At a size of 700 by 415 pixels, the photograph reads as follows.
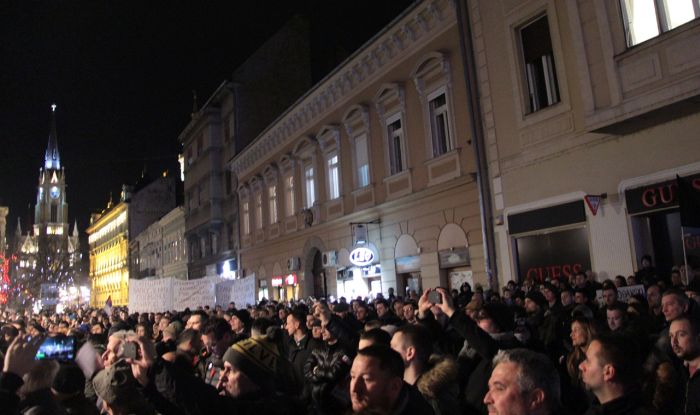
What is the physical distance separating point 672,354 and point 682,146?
24.3 ft

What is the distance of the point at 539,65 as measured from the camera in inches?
561

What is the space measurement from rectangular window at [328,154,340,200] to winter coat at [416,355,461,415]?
19453 millimetres

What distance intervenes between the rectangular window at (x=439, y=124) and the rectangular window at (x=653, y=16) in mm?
6414

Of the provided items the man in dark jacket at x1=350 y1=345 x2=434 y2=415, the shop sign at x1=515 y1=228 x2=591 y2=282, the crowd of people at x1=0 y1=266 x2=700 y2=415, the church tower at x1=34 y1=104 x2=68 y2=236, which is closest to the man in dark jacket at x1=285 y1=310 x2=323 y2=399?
the crowd of people at x1=0 y1=266 x2=700 y2=415

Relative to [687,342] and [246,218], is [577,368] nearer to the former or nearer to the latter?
[687,342]

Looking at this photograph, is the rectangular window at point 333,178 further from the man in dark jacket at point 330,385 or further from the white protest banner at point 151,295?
the man in dark jacket at point 330,385

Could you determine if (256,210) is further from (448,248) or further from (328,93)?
(448,248)

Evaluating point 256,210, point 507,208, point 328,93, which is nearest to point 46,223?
point 256,210

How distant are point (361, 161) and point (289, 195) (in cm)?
684

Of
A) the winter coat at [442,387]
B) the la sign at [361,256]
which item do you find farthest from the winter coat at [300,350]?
the la sign at [361,256]

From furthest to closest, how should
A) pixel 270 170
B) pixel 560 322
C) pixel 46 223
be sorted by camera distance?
pixel 46 223
pixel 270 170
pixel 560 322

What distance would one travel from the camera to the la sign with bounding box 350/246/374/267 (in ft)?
68.1

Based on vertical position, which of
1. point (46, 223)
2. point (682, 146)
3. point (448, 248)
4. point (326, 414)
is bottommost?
point (326, 414)

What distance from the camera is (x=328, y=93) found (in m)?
23.6
